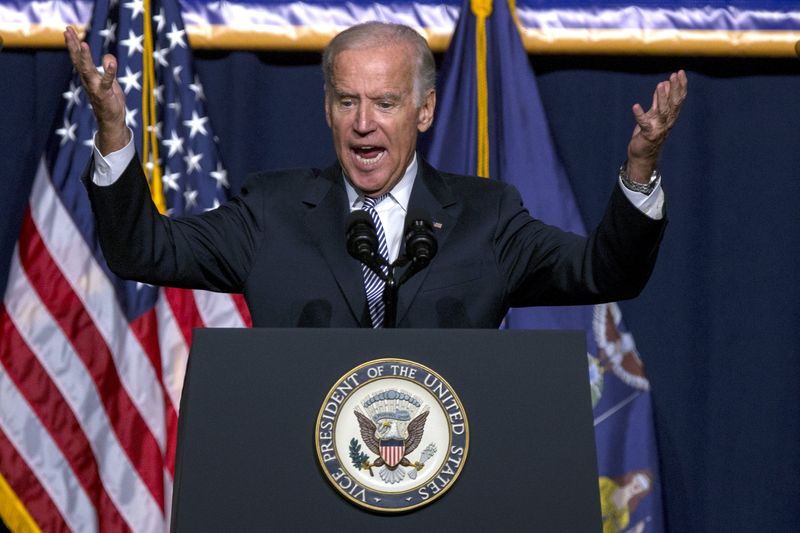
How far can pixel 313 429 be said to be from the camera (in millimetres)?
1386

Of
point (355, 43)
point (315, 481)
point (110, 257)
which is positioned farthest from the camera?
point (355, 43)

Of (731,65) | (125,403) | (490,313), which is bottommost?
(125,403)

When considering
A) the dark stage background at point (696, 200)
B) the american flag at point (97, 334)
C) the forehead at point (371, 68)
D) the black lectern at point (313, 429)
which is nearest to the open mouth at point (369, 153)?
the forehead at point (371, 68)

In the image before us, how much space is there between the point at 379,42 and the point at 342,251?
39 centimetres

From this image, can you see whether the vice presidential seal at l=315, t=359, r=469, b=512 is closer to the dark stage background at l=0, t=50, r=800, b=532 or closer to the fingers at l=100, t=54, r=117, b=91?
the fingers at l=100, t=54, r=117, b=91

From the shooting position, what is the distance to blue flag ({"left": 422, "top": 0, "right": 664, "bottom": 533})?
11.5ft

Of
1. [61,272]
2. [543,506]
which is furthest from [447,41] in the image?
[543,506]

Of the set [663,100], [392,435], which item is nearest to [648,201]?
[663,100]

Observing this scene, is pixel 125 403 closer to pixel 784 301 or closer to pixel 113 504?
pixel 113 504

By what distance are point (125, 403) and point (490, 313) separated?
69.3 inches

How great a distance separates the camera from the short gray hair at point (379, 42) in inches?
78.2

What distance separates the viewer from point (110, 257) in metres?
1.84

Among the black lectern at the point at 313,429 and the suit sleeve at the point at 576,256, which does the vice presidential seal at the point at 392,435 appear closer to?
the black lectern at the point at 313,429

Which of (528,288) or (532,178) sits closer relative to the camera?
(528,288)
